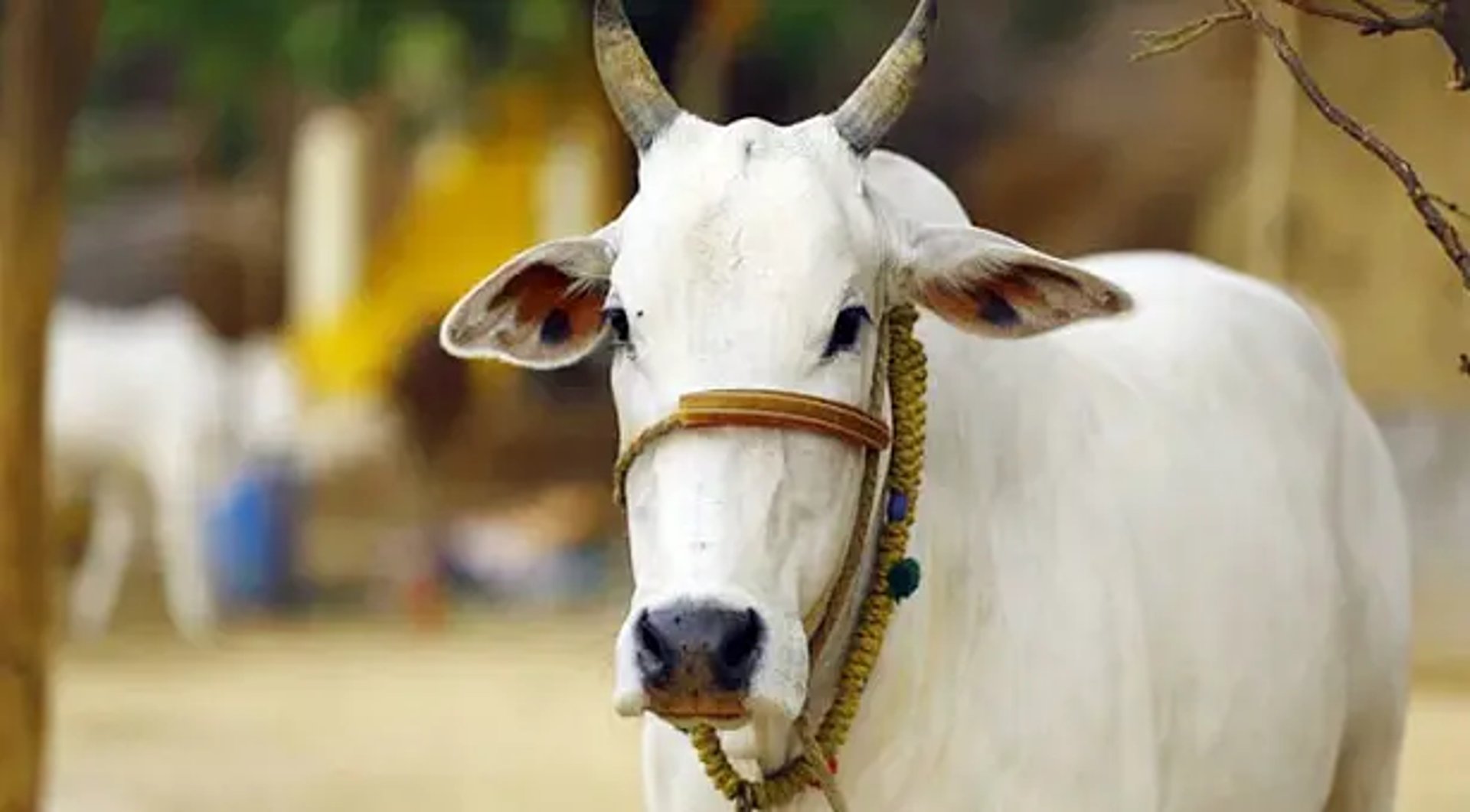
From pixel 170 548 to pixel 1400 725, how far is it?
1102cm

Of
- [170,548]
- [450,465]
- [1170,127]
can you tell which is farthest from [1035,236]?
[170,548]

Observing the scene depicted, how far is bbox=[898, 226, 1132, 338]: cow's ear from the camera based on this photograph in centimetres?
412

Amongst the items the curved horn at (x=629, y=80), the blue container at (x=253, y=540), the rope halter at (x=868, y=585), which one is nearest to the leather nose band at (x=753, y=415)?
the rope halter at (x=868, y=585)

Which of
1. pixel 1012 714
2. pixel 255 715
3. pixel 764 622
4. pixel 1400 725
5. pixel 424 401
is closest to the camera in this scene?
pixel 764 622

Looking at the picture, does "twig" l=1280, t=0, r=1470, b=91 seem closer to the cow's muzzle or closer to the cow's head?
the cow's head

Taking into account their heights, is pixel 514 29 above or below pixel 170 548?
above

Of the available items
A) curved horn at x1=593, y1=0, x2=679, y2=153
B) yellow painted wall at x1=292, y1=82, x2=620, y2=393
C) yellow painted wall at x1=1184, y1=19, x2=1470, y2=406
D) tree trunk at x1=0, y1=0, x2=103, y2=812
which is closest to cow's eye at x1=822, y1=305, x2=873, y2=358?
curved horn at x1=593, y1=0, x2=679, y2=153

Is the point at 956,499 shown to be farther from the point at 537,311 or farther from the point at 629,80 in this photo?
the point at 629,80

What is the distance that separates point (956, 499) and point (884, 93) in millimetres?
631

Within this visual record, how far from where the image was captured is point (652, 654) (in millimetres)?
3594

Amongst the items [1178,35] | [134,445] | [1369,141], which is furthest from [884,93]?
[134,445]

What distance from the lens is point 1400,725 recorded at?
5598mm

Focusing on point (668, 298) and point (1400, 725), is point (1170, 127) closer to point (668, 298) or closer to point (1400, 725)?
point (1400, 725)

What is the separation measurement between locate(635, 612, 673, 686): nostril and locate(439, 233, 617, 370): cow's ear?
639 millimetres
